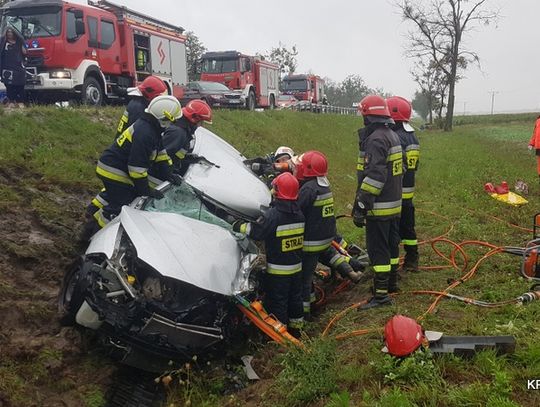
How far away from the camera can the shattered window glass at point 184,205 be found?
13.5 ft

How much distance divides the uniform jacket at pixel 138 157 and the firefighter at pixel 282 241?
1109mm

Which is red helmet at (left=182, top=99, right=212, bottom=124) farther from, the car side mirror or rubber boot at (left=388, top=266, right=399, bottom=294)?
the car side mirror

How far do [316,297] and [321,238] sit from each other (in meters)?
1.00

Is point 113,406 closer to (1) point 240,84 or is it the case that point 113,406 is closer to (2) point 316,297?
(2) point 316,297

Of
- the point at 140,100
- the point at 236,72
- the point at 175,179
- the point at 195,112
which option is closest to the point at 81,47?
the point at 140,100

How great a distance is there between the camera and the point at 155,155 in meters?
4.75

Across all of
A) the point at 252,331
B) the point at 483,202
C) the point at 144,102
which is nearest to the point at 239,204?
the point at 252,331

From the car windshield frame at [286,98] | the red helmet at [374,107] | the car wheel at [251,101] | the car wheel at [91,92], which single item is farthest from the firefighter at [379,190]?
the car windshield frame at [286,98]

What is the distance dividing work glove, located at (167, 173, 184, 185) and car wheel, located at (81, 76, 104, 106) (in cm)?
653

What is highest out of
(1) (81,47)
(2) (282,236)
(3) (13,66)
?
(1) (81,47)

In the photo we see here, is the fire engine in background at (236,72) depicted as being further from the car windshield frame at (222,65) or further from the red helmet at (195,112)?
the red helmet at (195,112)

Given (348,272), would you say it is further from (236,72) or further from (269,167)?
(236,72)

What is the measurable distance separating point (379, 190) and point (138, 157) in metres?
2.19

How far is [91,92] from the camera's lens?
1055 cm
